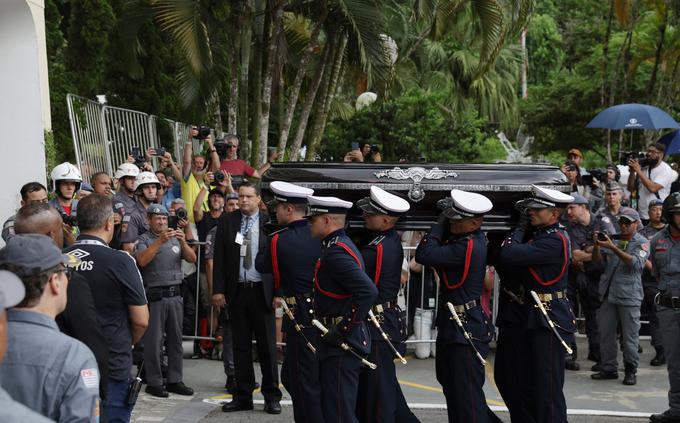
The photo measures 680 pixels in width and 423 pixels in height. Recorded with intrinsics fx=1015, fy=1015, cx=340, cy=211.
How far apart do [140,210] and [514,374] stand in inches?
153

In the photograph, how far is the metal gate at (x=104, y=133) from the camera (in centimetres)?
1209

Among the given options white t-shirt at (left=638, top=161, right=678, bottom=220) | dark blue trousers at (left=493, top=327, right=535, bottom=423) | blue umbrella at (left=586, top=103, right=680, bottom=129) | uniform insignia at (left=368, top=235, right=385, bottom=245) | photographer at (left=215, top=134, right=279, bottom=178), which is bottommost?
dark blue trousers at (left=493, top=327, right=535, bottom=423)

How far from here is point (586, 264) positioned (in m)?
10.4

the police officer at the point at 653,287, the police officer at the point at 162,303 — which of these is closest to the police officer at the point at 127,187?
the police officer at the point at 162,303

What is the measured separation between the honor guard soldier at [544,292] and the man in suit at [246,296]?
2.14 meters

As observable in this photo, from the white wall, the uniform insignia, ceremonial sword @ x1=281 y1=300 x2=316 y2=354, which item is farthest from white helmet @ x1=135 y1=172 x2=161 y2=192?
the uniform insignia

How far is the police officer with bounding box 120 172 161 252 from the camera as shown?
29.1 feet

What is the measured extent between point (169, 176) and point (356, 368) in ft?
20.0

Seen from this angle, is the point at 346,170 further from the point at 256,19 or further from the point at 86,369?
the point at 256,19

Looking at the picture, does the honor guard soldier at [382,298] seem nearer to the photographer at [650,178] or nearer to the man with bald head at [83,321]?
the man with bald head at [83,321]

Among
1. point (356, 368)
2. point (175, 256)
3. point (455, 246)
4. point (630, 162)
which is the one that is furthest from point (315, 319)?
point (630, 162)

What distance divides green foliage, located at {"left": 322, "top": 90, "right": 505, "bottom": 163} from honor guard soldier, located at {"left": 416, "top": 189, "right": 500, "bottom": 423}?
12.0 meters

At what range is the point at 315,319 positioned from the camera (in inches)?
256

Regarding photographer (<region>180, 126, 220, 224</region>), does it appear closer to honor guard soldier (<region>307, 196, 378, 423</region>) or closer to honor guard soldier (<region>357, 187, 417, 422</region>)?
honor guard soldier (<region>357, 187, 417, 422</region>)
